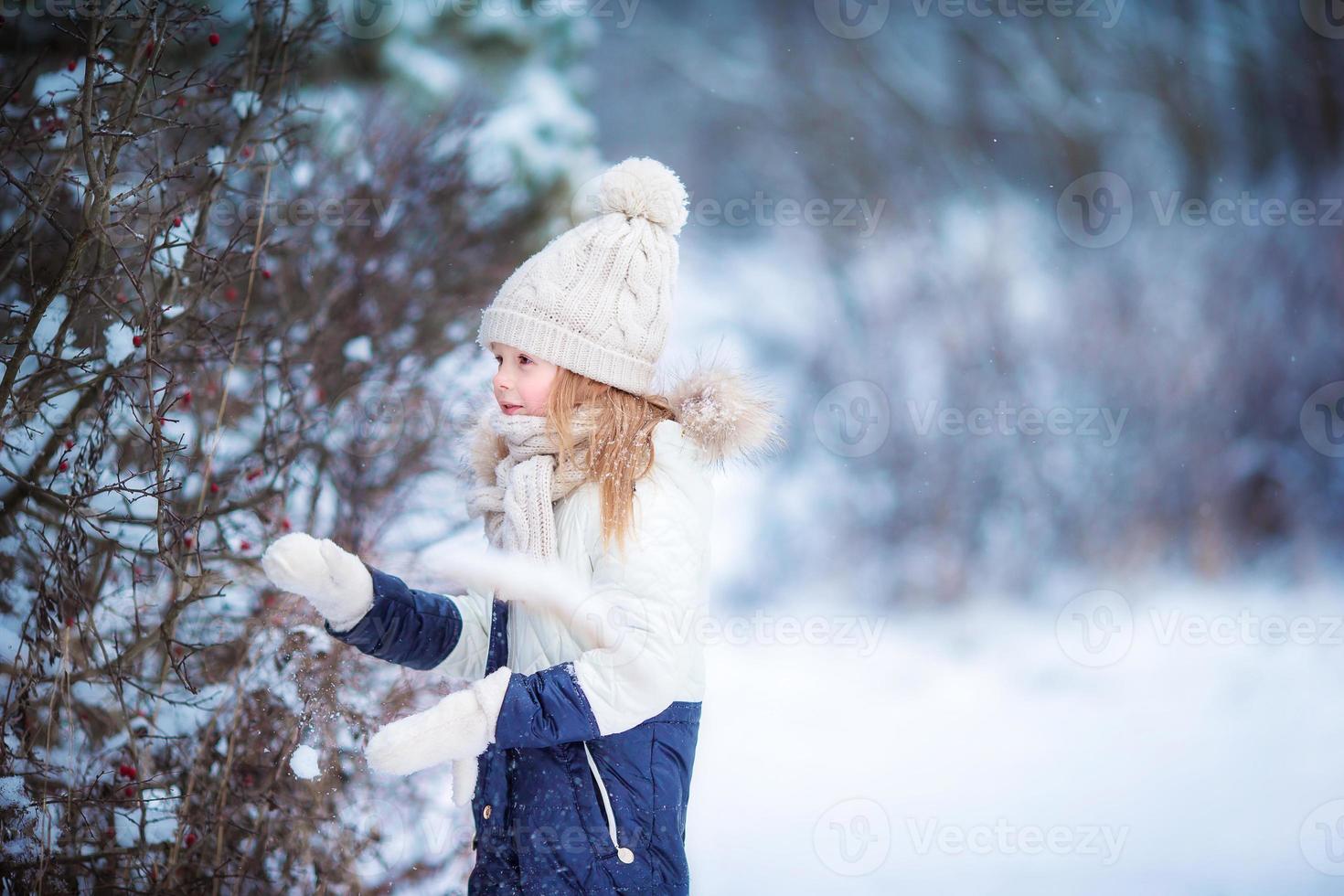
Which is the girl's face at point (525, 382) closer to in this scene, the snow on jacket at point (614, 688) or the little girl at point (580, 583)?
the little girl at point (580, 583)

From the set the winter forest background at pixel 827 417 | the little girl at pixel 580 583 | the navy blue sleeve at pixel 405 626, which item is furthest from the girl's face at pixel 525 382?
the winter forest background at pixel 827 417

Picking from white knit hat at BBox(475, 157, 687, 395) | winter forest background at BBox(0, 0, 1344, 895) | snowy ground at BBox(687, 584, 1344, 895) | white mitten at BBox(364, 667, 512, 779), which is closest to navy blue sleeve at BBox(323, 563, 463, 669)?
white mitten at BBox(364, 667, 512, 779)

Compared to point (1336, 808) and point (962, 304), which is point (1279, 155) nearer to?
point (962, 304)

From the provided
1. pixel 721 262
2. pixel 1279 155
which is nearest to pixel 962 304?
pixel 721 262

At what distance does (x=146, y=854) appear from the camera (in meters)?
2.12

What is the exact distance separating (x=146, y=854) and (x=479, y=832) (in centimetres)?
87

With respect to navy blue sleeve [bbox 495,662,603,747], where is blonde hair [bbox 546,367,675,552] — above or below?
above

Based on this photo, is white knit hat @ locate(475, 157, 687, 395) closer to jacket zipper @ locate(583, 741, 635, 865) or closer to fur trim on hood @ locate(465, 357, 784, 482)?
fur trim on hood @ locate(465, 357, 784, 482)

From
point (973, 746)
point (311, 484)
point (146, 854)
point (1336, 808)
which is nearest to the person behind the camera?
point (146, 854)

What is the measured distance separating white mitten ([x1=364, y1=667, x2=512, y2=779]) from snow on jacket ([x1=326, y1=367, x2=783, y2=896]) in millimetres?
22

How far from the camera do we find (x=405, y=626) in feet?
5.79

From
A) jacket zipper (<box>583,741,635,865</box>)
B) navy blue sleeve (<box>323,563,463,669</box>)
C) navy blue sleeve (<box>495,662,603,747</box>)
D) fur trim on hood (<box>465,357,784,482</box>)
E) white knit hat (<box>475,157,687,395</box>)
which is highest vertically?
white knit hat (<box>475,157,687,395</box>)

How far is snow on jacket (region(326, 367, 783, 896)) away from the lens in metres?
1.50

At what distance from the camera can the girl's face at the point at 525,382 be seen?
5.79ft
